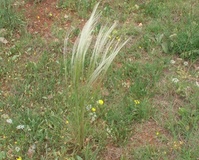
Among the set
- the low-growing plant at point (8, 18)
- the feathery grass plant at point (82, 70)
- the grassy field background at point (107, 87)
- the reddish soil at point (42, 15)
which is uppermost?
the feathery grass plant at point (82, 70)

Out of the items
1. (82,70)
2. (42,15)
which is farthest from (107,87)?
(42,15)

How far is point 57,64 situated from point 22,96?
1.70ft

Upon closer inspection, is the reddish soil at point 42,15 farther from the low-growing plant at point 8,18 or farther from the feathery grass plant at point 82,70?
the feathery grass plant at point 82,70

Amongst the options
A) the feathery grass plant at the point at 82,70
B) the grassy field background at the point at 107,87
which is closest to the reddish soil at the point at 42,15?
the grassy field background at the point at 107,87

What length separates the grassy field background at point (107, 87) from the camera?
3340 mm

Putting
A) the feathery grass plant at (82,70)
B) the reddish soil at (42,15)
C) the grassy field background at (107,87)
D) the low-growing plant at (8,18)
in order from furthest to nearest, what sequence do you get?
the reddish soil at (42,15), the low-growing plant at (8,18), the grassy field background at (107,87), the feathery grass plant at (82,70)

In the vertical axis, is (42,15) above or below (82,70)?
below

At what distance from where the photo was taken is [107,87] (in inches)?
153

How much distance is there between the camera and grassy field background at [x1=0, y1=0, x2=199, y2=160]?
334 cm

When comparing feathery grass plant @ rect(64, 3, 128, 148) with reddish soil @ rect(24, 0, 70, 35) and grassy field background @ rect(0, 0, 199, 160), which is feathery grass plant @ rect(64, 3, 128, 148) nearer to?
grassy field background @ rect(0, 0, 199, 160)

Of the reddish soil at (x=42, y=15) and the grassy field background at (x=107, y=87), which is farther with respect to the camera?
the reddish soil at (x=42, y=15)

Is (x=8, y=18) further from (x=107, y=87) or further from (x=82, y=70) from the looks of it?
(x=82, y=70)

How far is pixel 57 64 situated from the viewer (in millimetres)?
4105

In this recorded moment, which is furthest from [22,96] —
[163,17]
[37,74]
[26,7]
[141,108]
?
[163,17]
